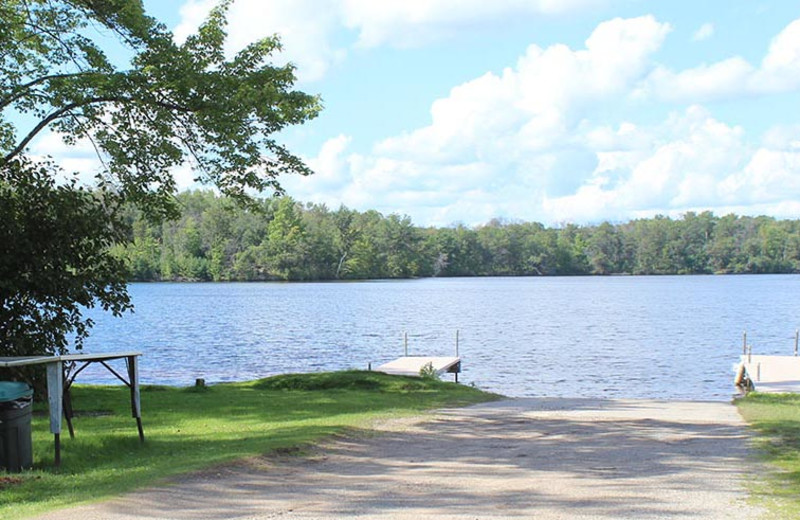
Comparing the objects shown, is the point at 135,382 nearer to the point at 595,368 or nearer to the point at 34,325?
the point at 34,325

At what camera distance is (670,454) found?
1068cm

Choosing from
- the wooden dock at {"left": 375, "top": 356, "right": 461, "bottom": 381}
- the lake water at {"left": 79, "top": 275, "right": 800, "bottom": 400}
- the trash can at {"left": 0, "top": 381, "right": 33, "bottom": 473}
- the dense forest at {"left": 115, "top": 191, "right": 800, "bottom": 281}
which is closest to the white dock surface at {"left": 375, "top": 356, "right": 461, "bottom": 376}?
the wooden dock at {"left": 375, "top": 356, "right": 461, "bottom": 381}

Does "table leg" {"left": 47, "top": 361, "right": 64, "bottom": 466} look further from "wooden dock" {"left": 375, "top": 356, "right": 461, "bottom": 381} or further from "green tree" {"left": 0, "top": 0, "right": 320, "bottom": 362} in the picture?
"wooden dock" {"left": 375, "top": 356, "right": 461, "bottom": 381}

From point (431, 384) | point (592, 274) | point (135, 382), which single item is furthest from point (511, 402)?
point (592, 274)

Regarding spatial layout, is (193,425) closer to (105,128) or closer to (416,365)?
(105,128)

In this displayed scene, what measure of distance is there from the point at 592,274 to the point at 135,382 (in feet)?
623

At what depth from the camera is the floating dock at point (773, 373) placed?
26000 millimetres

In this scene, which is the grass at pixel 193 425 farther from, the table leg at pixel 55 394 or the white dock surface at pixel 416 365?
the white dock surface at pixel 416 365

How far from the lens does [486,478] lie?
9.02m

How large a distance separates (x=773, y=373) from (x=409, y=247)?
139 metres

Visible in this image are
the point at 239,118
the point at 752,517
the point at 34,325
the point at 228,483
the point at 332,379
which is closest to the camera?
the point at 752,517

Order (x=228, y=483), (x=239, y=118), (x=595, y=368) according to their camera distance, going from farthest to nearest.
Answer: (x=595, y=368)
(x=239, y=118)
(x=228, y=483)

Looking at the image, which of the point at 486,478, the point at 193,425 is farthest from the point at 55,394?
the point at 486,478

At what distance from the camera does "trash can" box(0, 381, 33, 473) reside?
901 cm
